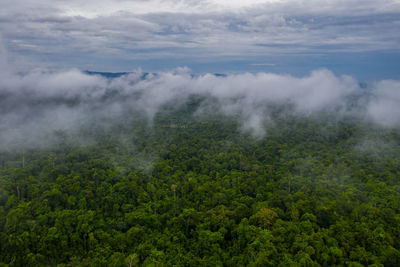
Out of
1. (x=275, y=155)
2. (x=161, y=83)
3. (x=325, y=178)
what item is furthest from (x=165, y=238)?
(x=161, y=83)

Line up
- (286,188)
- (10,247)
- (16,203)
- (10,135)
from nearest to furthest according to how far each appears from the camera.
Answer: (10,247) → (16,203) → (286,188) → (10,135)

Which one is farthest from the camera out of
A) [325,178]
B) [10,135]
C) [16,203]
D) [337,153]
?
[10,135]

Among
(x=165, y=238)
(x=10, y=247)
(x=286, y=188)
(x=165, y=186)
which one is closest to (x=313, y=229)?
(x=286, y=188)

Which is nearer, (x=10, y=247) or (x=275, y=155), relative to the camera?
(x=10, y=247)

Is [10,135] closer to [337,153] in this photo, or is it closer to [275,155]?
[275,155]

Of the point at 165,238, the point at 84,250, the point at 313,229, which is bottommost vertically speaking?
the point at 84,250

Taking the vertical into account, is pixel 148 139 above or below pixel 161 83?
below
